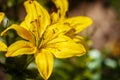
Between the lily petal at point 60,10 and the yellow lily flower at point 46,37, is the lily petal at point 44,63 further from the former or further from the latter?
the lily petal at point 60,10

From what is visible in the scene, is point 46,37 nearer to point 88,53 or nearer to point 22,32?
point 22,32

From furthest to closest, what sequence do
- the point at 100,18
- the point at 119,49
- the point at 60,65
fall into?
the point at 100,18 → the point at 119,49 → the point at 60,65

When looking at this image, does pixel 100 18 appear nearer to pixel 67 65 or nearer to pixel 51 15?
pixel 67 65

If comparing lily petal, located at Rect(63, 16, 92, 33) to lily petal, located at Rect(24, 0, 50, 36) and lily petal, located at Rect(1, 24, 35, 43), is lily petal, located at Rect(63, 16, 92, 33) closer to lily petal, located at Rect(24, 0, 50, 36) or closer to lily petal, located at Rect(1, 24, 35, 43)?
lily petal, located at Rect(24, 0, 50, 36)

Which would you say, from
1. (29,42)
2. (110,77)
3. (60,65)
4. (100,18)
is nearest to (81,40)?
(29,42)

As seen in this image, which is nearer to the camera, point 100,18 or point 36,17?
point 36,17

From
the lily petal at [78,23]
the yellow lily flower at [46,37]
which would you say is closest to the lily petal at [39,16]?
the yellow lily flower at [46,37]

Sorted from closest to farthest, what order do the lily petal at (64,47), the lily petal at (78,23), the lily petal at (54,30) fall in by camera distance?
the lily petal at (64,47), the lily petal at (54,30), the lily petal at (78,23)
